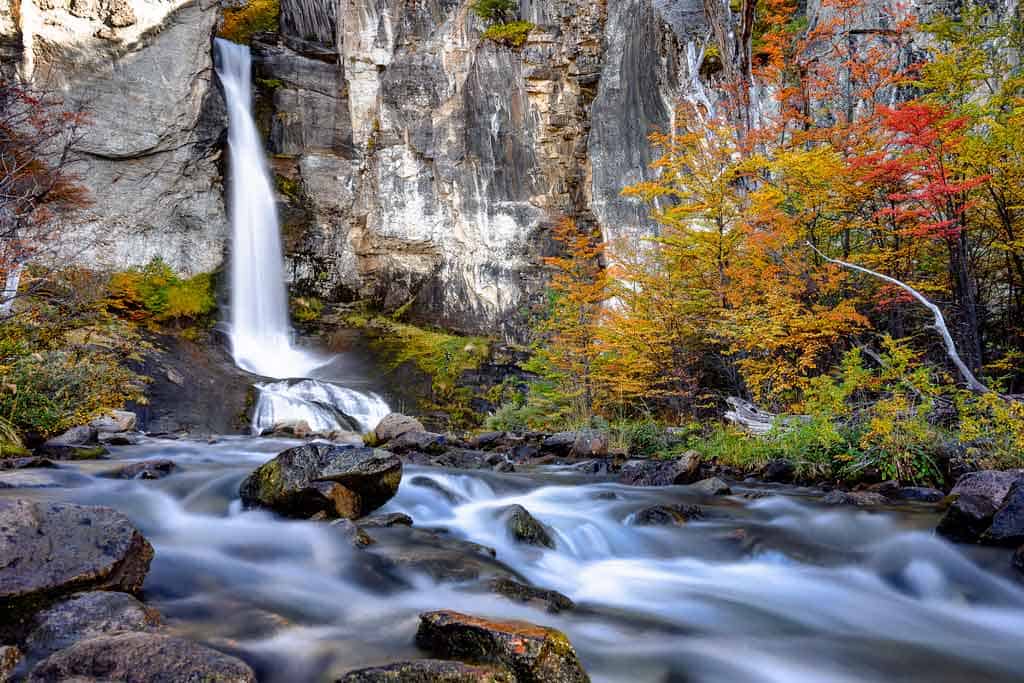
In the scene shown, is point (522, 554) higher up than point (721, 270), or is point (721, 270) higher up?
point (721, 270)

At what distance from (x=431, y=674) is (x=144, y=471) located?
513cm

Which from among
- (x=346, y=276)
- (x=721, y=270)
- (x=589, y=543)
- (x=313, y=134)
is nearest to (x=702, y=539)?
A: (x=589, y=543)

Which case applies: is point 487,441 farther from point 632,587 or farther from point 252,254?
point 252,254

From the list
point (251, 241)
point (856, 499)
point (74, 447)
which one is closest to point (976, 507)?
point (856, 499)

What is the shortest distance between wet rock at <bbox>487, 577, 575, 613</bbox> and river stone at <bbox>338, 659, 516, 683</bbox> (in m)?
1.24

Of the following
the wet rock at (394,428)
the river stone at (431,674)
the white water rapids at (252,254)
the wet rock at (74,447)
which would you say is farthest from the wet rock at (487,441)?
the river stone at (431,674)

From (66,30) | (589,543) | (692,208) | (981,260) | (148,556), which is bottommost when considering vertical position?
(589,543)

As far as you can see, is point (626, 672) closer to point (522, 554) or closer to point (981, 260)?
point (522, 554)

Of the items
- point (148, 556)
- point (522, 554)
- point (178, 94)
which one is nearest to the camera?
point (148, 556)

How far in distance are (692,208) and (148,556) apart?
8.26m

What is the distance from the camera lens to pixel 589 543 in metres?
5.02

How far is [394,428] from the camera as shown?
10.9m

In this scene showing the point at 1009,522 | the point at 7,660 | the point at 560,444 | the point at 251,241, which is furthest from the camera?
the point at 251,241

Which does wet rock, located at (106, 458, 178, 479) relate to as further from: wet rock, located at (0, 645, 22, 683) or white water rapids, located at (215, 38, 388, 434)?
white water rapids, located at (215, 38, 388, 434)
